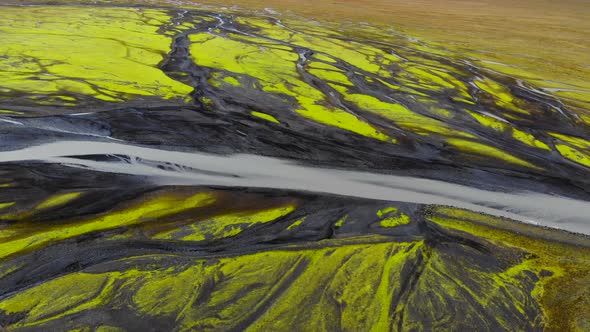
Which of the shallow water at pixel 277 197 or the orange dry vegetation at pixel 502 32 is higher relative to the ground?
the orange dry vegetation at pixel 502 32

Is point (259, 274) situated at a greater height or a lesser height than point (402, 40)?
lesser

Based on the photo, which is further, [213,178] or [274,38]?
[274,38]

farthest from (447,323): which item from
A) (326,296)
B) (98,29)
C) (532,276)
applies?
(98,29)

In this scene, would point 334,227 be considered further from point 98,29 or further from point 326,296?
point 98,29

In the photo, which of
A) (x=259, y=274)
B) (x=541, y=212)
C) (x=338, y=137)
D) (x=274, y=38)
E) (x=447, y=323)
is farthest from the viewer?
(x=274, y=38)

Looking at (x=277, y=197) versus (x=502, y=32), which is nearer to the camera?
(x=277, y=197)

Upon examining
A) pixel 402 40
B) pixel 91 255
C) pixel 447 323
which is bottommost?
pixel 91 255

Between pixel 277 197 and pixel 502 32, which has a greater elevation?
pixel 502 32

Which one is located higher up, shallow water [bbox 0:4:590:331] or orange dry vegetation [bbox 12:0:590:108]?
orange dry vegetation [bbox 12:0:590:108]

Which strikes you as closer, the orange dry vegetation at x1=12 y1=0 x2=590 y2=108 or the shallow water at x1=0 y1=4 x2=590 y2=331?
the shallow water at x1=0 y1=4 x2=590 y2=331

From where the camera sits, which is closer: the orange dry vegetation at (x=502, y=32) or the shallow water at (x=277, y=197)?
the shallow water at (x=277, y=197)

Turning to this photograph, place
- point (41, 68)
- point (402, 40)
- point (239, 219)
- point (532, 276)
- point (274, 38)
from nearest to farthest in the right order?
point (532, 276) < point (239, 219) < point (41, 68) < point (274, 38) < point (402, 40)
